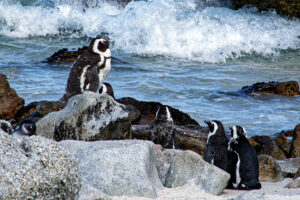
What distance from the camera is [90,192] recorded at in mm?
3695

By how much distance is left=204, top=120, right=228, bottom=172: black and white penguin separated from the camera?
555cm

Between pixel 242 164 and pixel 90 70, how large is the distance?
110 inches

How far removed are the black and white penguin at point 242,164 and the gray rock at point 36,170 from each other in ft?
7.64

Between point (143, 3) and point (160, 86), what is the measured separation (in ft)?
27.7

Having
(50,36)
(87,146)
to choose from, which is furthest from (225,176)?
(50,36)

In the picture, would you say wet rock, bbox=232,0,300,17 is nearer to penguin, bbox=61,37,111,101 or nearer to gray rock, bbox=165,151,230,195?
penguin, bbox=61,37,111,101

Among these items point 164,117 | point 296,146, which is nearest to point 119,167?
point 164,117

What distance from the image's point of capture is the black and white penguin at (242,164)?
5.21 m

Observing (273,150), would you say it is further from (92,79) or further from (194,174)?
(194,174)

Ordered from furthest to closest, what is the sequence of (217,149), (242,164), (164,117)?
(164,117)
(217,149)
(242,164)

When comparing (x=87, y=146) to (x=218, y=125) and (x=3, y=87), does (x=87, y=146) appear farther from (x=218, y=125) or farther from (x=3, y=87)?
(x=3, y=87)

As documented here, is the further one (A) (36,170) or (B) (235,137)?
(B) (235,137)

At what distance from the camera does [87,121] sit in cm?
571

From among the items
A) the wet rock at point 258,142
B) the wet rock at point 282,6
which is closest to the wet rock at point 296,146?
the wet rock at point 258,142
